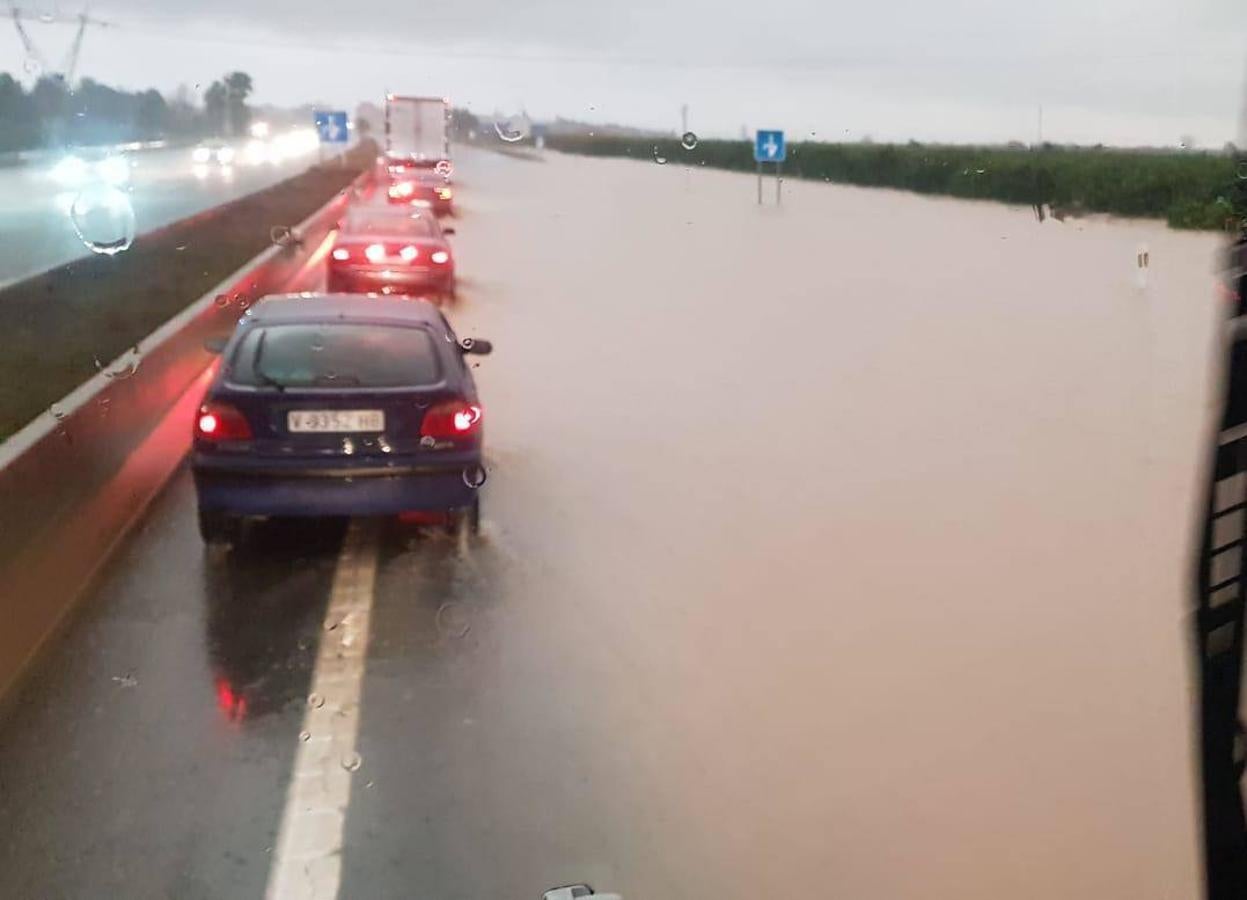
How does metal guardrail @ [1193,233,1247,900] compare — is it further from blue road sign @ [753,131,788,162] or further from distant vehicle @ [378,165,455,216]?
distant vehicle @ [378,165,455,216]

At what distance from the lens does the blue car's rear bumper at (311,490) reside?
763 centimetres

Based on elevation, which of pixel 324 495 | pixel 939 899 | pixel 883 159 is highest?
pixel 883 159

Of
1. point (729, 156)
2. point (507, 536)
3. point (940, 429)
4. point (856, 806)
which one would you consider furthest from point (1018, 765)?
point (729, 156)

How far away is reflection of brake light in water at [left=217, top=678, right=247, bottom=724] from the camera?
5.52m

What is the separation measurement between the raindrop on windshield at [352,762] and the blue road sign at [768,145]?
17.6m

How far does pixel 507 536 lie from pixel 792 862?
4.41 metres

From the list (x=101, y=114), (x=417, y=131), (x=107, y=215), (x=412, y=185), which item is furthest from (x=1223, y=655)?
(x=412, y=185)

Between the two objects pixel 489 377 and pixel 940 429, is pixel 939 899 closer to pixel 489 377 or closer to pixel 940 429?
pixel 940 429

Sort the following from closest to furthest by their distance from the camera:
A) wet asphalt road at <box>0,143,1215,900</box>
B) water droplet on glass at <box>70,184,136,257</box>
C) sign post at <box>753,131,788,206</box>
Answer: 1. wet asphalt road at <box>0,143,1215,900</box>
2. water droplet on glass at <box>70,184,136,257</box>
3. sign post at <box>753,131,788,206</box>

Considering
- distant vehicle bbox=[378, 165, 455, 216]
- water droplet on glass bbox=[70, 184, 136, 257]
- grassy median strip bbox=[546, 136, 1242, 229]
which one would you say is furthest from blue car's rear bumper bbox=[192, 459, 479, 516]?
distant vehicle bbox=[378, 165, 455, 216]

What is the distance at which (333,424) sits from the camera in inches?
302

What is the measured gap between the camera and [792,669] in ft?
20.5

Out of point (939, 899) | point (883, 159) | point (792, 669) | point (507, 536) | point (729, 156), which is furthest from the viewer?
point (729, 156)

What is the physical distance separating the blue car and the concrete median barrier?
635 millimetres
